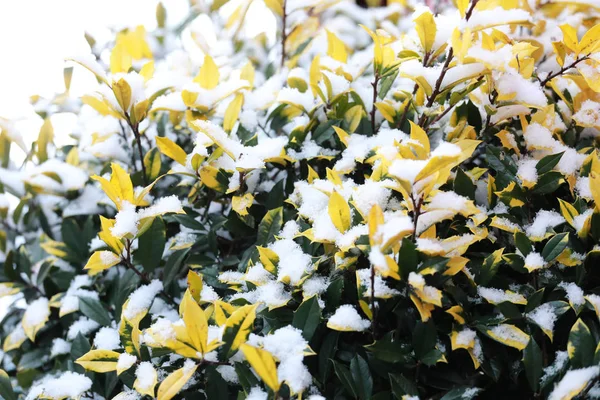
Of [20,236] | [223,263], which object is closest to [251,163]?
[223,263]

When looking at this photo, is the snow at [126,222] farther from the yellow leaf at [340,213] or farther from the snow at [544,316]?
the snow at [544,316]

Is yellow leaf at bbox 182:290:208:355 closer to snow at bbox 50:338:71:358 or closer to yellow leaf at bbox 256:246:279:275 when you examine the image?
yellow leaf at bbox 256:246:279:275

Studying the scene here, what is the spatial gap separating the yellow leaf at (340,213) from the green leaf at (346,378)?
0.21m

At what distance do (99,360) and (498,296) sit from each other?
2.19 ft

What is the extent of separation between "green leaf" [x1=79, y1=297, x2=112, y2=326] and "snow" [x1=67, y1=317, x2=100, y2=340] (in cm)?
6

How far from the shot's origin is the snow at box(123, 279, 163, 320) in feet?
2.99

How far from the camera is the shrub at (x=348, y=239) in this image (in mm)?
733

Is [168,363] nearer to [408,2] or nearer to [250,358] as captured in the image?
[250,358]

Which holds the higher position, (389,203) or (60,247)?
(389,203)

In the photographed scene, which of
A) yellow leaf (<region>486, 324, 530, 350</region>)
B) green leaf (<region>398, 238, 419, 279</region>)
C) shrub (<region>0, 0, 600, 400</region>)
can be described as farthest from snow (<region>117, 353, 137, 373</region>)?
yellow leaf (<region>486, 324, 530, 350</region>)

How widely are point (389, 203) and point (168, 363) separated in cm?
47

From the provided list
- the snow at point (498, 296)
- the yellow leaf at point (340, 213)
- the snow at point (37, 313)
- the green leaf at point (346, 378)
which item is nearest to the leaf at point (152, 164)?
the snow at point (37, 313)

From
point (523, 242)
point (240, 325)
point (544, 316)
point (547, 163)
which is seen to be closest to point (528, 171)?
point (547, 163)

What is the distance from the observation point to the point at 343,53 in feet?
3.79
